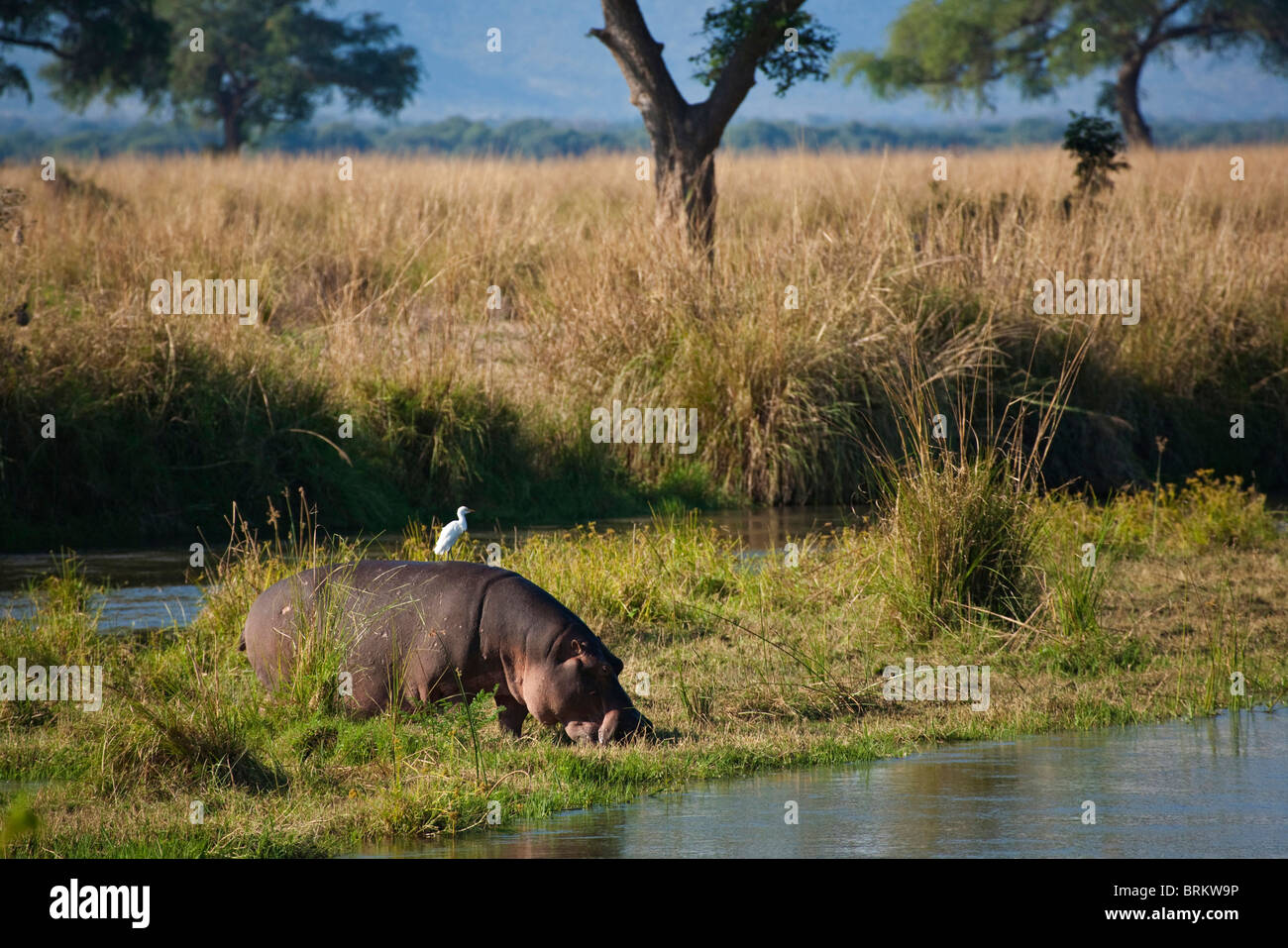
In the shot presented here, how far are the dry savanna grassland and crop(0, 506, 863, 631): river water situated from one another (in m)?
0.26

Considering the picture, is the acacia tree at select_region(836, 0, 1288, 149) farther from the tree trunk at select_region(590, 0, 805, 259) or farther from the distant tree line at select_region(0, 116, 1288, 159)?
the distant tree line at select_region(0, 116, 1288, 159)

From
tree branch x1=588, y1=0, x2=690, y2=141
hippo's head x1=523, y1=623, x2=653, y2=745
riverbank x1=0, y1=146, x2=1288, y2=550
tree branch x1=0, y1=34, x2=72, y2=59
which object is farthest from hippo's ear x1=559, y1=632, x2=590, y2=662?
tree branch x1=0, y1=34, x2=72, y2=59

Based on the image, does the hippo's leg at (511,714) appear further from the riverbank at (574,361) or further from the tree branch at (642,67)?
the tree branch at (642,67)

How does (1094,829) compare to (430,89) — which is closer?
(1094,829)

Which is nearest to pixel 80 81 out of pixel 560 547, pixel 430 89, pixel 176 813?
pixel 560 547

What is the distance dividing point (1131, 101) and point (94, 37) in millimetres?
26191

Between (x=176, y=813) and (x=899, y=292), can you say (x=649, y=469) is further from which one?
(x=176, y=813)

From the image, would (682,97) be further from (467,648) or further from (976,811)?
(976,811)

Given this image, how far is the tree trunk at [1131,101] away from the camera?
134 feet

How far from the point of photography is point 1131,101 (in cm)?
4219

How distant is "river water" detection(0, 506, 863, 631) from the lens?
8734 mm

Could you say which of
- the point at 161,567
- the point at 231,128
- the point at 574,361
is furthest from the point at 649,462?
the point at 231,128

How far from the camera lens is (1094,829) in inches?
198
